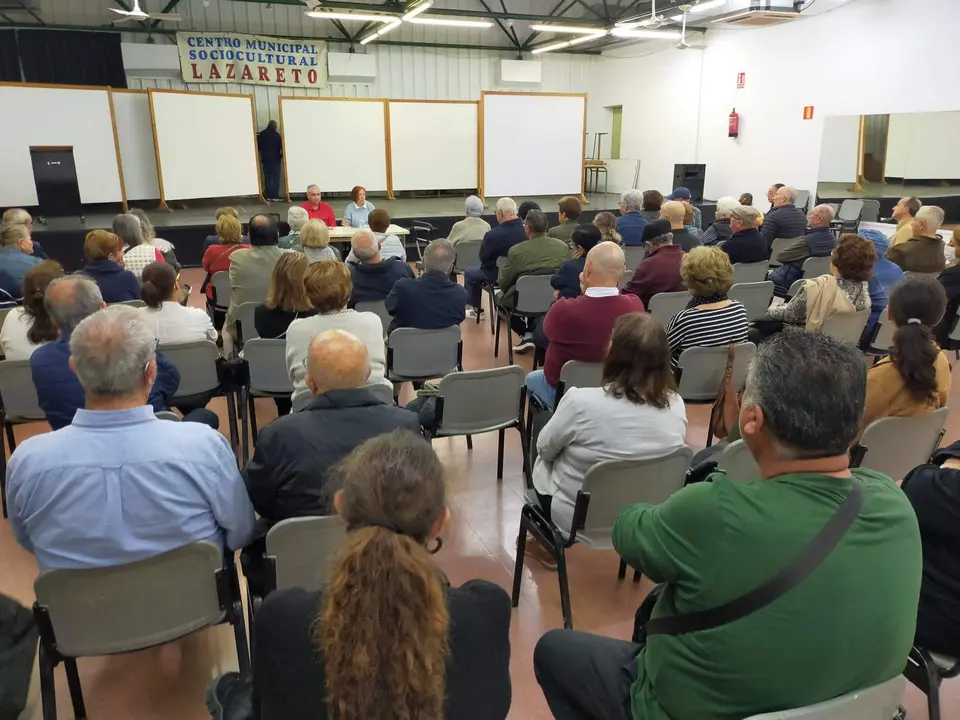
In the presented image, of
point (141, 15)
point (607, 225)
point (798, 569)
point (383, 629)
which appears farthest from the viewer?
point (141, 15)

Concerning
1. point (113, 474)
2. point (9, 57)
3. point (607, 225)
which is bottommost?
point (113, 474)

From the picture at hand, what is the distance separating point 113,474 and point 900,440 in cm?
257

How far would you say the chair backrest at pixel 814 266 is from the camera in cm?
560

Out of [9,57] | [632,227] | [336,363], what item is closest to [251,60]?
[9,57]

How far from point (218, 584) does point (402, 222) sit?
28.8 feet

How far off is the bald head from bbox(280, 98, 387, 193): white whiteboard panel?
10.0 meters

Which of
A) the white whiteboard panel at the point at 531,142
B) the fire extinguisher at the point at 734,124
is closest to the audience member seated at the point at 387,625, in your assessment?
the white whiteboard panel at the point at 531,142

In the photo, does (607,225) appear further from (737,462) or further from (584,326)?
(737,462)

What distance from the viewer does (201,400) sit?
351 centimetres

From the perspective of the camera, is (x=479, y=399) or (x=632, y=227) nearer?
(x=479, y=399)

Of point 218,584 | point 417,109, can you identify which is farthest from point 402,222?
point 218,584

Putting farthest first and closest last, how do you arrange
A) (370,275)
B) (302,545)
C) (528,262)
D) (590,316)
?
(528,262) < (370,275) < (590,316) < (302,545)

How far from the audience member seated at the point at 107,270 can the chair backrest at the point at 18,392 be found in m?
1.10

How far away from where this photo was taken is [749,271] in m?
5.68
